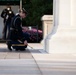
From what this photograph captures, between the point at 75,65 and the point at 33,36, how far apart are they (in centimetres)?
1770

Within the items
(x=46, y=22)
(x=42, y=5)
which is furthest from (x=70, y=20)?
(x=42, y=5)

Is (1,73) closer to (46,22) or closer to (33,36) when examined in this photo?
(46,22)

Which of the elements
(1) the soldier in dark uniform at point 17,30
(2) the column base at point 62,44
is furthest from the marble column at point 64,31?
(1) the soldier in dark uniform at point 17,30

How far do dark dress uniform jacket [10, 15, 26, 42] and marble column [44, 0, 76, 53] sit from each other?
5.08 ft

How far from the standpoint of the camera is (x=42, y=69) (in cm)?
941

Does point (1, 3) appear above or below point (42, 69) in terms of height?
above

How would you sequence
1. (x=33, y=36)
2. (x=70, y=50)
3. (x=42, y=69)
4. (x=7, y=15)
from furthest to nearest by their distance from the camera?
1. (x=33, y=36)
2. (x=7, y=15)
3. (x=70, y=50)
4. (x=42, y=69)

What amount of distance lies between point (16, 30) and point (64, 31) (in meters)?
2.24

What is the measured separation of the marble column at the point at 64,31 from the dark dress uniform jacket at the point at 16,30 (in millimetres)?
1548

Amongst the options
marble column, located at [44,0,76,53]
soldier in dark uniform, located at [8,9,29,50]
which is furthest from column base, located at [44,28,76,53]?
soldier in dark uniform, located at [8,9,29,50]

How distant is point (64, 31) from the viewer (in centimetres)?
1438

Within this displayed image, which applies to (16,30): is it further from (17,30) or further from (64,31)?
(64,31)

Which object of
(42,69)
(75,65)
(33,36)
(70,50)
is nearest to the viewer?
(42,69)

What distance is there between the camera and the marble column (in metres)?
14.2
